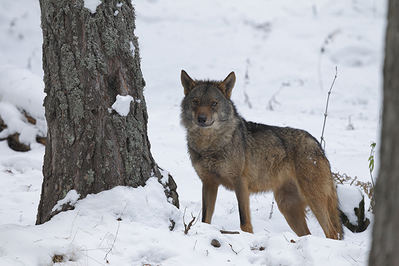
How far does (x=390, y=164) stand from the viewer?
1690 mm

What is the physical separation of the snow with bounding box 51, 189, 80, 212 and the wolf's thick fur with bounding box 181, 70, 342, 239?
2.08m

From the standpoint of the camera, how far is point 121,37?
4.32 metres

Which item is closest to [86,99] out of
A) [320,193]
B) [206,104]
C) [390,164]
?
[206,104]

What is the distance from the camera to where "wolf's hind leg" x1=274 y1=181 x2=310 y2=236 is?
6.47 metres

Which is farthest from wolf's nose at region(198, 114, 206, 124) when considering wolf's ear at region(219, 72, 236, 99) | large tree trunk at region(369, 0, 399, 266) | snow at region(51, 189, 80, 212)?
large tree trunk at region(369, 0, 399, 266)

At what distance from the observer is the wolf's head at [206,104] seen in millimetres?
5902

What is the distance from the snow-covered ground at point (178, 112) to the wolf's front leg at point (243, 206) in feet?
1.26

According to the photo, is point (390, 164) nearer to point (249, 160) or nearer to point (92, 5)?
point (92, 5)

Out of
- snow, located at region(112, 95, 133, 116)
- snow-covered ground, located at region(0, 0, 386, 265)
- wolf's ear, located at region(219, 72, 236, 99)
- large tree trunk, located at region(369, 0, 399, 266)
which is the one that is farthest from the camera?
wolf's ear, located at region(219, 72, 236, 99)

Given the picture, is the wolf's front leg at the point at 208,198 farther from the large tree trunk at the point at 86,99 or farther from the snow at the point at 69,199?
the snow at the point at 69,199

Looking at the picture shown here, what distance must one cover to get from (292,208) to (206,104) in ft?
6.27

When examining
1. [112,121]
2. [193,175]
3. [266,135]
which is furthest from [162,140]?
[112,121]

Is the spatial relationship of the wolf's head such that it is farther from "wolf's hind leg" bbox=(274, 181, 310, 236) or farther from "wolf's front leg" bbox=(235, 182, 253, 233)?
"wolf's hind leg" bbox=(274, 181, 310, 236)

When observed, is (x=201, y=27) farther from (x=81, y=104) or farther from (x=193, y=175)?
(x=81, y=104)
